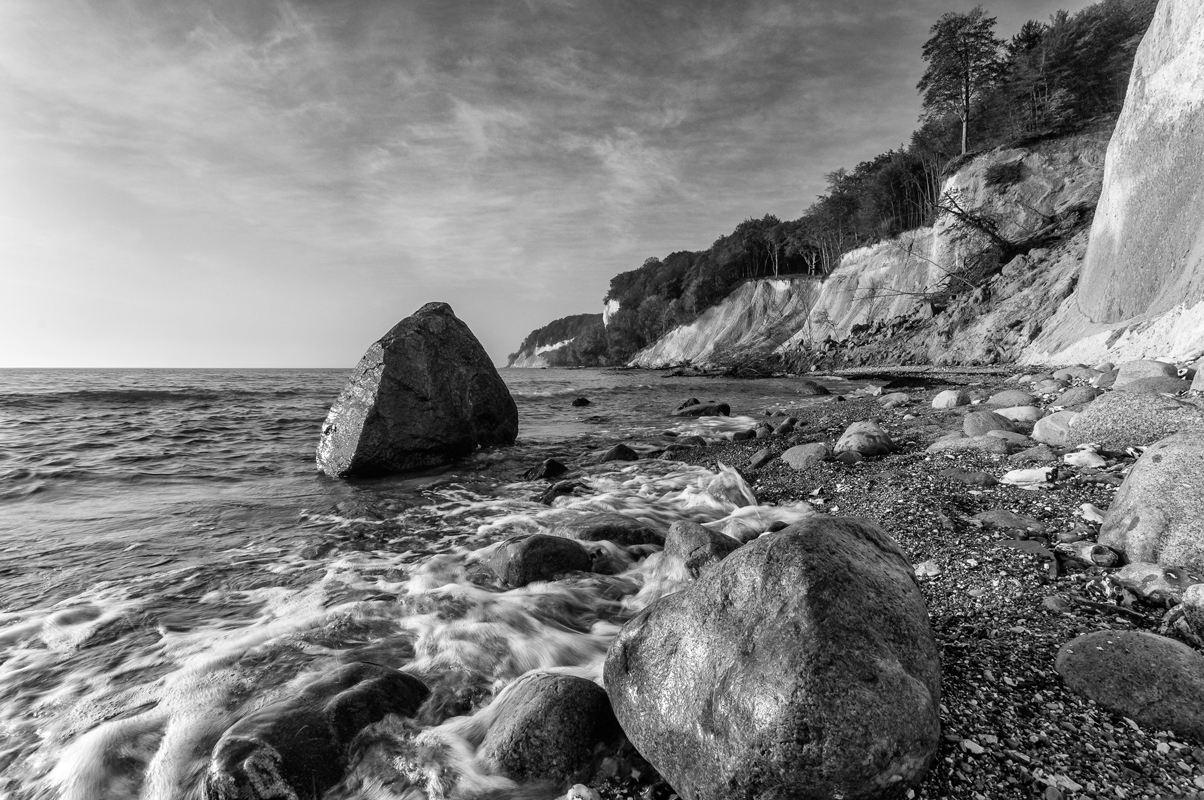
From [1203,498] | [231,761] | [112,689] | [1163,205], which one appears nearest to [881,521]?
[1203,498]

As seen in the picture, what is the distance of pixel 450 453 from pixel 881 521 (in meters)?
7.51

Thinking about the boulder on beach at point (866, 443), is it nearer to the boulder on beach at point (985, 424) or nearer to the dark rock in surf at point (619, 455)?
the boulder on beach at point (985, 424)

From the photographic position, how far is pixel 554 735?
8.46 feet

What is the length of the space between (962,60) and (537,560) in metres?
46.2

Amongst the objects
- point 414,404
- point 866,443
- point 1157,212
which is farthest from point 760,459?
point 1157,212

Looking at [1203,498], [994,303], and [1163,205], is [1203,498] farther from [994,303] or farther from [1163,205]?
[994,303]

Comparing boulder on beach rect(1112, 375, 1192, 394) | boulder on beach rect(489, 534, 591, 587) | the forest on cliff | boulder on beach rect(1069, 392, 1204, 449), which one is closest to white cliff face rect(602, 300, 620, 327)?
the forest on cliff

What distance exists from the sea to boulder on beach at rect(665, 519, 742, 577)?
154 millimetres

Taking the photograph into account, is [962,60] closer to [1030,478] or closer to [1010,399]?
[1010,399]

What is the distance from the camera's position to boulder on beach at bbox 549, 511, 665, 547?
5477 mm

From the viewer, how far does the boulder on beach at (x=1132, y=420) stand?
5609 mm

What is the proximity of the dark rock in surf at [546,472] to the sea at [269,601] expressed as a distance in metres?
0.21

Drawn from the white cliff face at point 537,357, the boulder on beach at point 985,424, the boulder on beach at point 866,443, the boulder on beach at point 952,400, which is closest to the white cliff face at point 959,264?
the boulder on beach at point 952,400

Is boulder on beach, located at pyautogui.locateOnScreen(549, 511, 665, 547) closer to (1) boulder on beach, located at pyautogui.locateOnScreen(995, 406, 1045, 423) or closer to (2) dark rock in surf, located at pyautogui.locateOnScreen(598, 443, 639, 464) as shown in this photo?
(2) dark rock in surf, located at pyautogui.locateOnScreen(598, 443, 639, 464)
